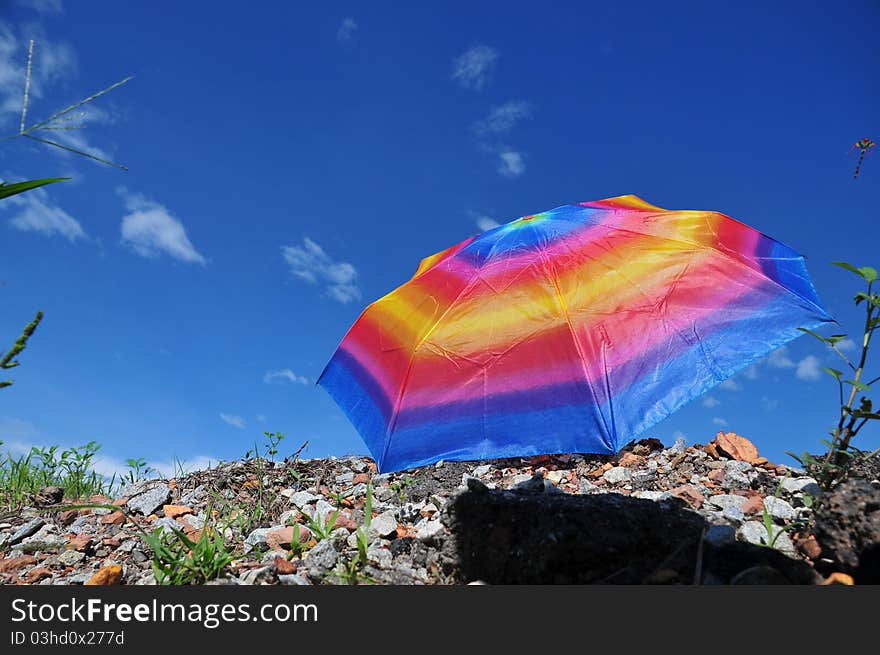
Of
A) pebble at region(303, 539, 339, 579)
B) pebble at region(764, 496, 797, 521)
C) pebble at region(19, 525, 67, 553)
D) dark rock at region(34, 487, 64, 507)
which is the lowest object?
pebble at region(303, 539, 339, 579)

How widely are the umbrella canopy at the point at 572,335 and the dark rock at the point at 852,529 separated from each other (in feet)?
2.96

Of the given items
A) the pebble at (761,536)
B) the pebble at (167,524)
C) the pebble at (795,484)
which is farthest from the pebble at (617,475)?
the pebble at (167,524)

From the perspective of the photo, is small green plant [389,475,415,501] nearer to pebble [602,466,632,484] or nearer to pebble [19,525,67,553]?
pebble [602,466,632,484]

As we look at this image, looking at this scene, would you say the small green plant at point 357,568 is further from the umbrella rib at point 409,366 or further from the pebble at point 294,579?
the umbrella rib at point 409,366

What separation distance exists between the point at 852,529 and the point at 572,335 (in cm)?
171

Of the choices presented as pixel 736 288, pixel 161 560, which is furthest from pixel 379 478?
pixel 736 288

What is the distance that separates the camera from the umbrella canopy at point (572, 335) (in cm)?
314

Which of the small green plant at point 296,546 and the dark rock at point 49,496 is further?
the dark rock at point 49,496

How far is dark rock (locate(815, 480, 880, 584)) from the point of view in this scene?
3121 mm

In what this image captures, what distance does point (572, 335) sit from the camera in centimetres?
340

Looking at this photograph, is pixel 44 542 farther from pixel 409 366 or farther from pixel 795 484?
pixel 795 484

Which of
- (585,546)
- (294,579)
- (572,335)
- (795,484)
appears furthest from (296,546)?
(795,484)

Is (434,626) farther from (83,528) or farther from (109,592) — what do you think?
(83,528)

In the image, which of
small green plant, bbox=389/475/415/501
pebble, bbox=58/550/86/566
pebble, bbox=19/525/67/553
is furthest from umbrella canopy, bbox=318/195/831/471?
pebble, bbox=19/525/67/553
